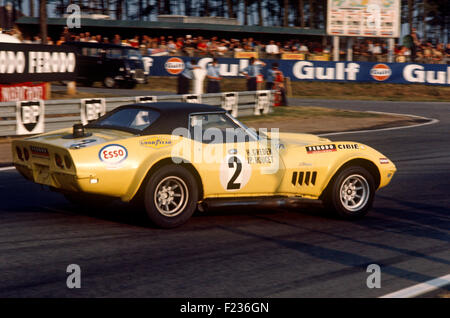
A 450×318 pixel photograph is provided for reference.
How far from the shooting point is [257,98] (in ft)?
69.2

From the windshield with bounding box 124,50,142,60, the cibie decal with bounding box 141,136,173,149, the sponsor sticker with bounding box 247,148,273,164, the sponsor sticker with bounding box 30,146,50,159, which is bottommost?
the sponsor sticker with bounding box 247,148,273,164

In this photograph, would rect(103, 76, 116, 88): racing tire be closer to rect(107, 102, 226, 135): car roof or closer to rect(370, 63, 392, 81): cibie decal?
rect(370, 63, 392, 81): cibie decal

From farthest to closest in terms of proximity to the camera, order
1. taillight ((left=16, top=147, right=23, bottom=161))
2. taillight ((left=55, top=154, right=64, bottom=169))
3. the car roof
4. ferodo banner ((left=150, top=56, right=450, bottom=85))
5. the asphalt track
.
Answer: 1. ferodo banner ((left=150, top=56, right=450, bottom=85))
2. taillight ((left=16, top=147, right=23, bottom=161))
3. the car roof
4. taillight ((left=55, top=154, right=64, bottom=169))
5. the asphalt track

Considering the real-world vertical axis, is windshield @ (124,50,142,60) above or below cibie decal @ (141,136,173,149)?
above

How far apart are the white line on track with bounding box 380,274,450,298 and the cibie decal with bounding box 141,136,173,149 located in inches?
112

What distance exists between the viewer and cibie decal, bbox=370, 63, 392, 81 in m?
34.5

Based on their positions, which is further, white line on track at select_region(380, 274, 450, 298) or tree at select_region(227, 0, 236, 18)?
tree at select_region(227, 0, 236, 18)

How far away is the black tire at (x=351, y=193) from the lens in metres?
7.86

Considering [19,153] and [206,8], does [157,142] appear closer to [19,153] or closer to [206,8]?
[19,153]

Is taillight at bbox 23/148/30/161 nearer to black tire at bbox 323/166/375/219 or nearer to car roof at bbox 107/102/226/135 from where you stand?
car roof at bbox 107/102/226/135

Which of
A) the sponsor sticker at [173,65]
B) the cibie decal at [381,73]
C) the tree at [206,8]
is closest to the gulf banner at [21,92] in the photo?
the sponsor sticker at [173,65]

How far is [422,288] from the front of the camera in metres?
5.30

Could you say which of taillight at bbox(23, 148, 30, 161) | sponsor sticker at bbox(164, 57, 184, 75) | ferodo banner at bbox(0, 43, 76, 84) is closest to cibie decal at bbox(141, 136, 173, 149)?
taillight at bbox(23, 148, 30, 161)

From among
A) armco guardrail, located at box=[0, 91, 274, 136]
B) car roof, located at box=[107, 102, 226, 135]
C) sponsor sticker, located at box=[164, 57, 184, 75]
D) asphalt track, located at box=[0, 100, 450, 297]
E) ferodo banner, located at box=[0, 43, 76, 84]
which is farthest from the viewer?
sponsor sticker, located at box=[164, 57, 184, 75]
